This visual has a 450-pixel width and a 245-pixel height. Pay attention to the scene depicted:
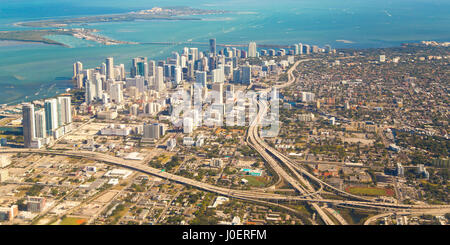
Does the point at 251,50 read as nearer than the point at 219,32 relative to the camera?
Yes

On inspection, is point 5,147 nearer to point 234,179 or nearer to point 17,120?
point 17,120

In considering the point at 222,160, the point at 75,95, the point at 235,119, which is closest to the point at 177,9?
the point at 75,95

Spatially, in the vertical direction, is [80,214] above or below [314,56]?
below

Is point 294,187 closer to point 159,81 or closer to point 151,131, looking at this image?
point 151,131

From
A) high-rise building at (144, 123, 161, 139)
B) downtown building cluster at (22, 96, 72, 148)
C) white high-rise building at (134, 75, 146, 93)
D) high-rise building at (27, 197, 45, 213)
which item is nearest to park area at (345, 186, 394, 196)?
high-rise building at (144, 123, 161, 139)

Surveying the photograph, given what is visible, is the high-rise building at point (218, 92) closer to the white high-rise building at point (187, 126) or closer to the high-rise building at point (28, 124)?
the white high-rise building at point (187, 126)

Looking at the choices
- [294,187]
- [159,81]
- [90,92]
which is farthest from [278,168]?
[159,81]
